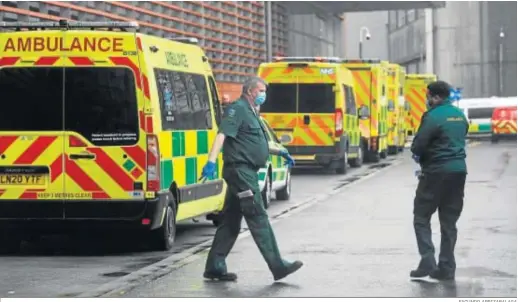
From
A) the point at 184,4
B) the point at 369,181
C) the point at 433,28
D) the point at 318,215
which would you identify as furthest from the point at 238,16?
the point at 433,28

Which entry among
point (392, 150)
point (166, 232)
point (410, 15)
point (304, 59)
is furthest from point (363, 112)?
point (410, 15)

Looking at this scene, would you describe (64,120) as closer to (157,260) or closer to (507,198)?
(157,260)

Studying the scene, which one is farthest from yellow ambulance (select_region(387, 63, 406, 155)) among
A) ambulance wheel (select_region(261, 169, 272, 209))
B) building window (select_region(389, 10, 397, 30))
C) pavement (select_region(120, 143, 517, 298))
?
building window (select_region(389, 10, 397, 30))

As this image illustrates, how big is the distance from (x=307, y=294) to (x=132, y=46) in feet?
12.5

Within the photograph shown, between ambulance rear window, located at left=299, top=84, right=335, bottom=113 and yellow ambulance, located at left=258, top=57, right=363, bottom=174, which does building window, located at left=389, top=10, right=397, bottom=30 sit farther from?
ambulance rear window, located at left=299, top=84, right=335, bottom=113

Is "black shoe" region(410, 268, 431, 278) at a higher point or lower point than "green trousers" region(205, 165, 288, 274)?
lower

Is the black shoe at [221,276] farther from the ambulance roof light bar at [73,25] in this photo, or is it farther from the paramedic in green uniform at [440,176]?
the ambulance roof light bar at [73,25]

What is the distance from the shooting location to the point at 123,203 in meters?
13.3

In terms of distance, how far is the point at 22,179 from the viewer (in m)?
13.4

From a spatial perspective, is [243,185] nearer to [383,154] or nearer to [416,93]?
[383,154]

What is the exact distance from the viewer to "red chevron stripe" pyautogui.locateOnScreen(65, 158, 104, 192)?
43.7 ft

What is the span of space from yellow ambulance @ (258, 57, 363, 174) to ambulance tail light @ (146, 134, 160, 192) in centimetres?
1442

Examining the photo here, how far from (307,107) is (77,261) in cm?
1505

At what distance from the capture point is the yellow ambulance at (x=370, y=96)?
109ft
